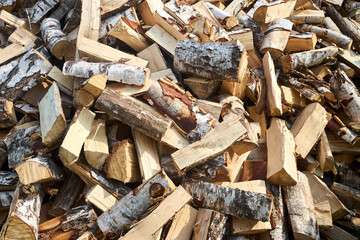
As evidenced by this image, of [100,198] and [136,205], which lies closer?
[136,205]

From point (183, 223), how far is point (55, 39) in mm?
2294

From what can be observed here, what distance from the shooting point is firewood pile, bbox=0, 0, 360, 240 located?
245cm

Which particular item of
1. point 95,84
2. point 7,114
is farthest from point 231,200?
point 7,114

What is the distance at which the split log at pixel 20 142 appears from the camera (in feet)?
9.34

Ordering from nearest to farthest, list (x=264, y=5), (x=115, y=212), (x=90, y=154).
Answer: (x=115, y=212), (x=90, y=154), (x=264, y=5)

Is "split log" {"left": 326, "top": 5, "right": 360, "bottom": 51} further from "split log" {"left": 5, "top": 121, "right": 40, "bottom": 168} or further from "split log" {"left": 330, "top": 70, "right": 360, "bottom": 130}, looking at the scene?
"split log" {"left": 5, "top": 121, "right": 40, "bottom": 168}

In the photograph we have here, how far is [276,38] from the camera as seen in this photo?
3.51 meters

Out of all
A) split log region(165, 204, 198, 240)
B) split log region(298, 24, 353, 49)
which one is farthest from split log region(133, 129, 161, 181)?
split log region(298, 24, 353, 49)

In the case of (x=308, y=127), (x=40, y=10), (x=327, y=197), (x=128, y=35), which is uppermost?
(x=40, y=10)

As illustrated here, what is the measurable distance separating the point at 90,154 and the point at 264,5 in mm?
2585

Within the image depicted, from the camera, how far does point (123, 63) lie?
3.01 meters

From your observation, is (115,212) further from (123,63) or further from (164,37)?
(164,37)

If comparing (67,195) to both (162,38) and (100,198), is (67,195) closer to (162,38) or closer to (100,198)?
(100,198)

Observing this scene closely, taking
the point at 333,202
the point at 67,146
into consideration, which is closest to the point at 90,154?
the point at 67,146
